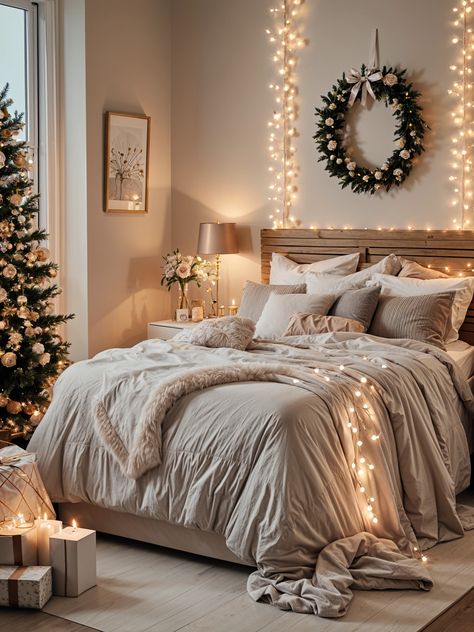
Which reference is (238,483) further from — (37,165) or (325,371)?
(37,165)

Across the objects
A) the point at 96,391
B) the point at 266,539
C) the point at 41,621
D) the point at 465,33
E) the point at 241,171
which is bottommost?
the point at 41,621

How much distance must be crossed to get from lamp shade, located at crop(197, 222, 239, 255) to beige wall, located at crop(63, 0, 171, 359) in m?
0.54

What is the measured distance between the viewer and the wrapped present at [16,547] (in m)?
3.33

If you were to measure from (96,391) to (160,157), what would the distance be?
2920mm

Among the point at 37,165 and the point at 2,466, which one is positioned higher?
the point at 37,165

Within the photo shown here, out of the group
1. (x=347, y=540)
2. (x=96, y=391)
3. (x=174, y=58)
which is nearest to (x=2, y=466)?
(x=96, y=391)

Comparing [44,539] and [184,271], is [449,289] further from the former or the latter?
[44,539]

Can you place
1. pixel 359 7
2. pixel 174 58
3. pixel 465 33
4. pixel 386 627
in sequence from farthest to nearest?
pixel 174 58, pixel 359 7, pixel 465 33, pixel 386 627

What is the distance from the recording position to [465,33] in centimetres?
504

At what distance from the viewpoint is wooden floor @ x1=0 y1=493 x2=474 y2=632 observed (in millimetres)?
3027

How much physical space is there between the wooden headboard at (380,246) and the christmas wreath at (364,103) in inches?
12.1

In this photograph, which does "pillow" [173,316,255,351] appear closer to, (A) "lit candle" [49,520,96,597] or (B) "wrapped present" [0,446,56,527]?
(B) "wrapped present" [0,446,56,527]

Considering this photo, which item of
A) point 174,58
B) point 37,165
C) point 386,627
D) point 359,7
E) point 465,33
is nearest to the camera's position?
point 386,627

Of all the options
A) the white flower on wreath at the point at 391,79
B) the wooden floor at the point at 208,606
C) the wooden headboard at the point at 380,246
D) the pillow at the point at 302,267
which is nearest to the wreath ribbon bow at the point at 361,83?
the white flower on wreath at the point at 391,79
